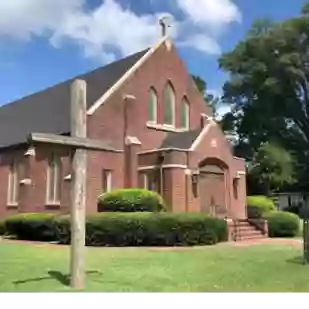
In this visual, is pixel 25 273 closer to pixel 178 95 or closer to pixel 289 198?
pixel 289 198

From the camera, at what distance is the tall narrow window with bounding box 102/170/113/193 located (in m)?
7.73

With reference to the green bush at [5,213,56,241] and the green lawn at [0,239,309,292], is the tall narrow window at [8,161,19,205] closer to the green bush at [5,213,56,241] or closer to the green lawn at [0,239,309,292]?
the green bush at [5,213,56,241]

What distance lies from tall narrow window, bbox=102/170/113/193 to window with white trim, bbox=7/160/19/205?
1.47 meters

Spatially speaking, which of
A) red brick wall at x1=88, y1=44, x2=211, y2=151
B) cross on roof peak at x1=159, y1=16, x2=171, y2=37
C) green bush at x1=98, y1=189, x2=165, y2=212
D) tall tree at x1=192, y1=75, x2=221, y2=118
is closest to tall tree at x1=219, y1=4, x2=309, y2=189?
tall tree at x1=192, y1=75, x2=221, y2=118

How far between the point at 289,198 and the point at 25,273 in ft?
7.88

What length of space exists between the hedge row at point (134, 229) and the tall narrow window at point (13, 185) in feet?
2.92

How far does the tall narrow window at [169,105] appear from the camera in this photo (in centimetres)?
743

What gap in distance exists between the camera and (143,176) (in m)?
8.61

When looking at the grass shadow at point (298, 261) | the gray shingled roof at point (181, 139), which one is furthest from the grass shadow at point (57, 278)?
the gray shingled roof at point (181, 139)

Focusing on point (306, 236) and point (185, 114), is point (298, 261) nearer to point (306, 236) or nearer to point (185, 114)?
point (306, 236)

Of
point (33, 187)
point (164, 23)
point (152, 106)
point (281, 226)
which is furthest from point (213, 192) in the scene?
point (164, 23)

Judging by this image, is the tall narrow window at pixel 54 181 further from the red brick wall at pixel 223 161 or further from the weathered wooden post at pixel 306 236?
the weathered wooden post at pixel 306 236
